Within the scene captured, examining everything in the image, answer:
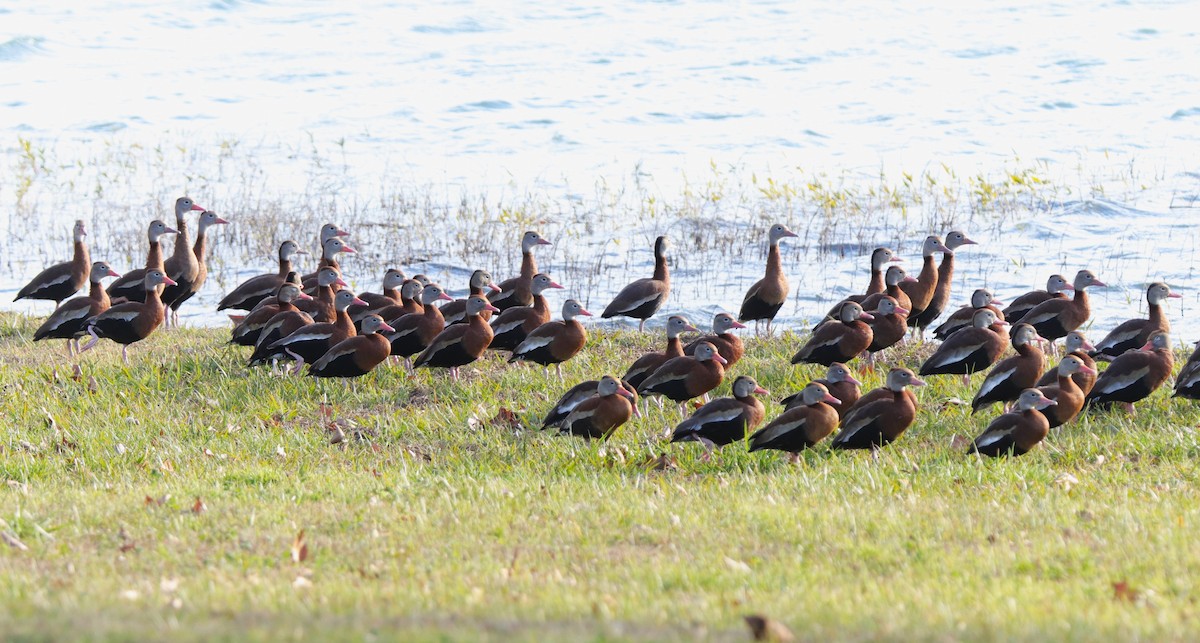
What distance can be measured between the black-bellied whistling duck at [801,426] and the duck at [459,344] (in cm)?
318

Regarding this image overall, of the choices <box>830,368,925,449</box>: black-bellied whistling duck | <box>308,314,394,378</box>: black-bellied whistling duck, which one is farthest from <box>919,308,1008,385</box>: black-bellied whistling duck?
<box>308,314,394,378</box>: black-bellied whistling duck

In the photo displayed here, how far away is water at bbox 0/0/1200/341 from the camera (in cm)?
1958

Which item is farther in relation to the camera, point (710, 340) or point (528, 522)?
point (710, 340)

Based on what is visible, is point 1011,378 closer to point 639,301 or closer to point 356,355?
point 639,301

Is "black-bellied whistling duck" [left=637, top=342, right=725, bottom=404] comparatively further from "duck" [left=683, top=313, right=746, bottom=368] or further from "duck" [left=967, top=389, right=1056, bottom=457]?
"duck" [left=967, top=389, right=1056, bottom=457]

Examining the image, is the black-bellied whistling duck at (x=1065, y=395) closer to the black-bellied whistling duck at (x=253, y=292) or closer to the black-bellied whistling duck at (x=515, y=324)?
the black-bellied whistling duck at (x=515, y=324)

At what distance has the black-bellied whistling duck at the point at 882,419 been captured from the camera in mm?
9195

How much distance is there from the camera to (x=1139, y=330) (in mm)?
11609

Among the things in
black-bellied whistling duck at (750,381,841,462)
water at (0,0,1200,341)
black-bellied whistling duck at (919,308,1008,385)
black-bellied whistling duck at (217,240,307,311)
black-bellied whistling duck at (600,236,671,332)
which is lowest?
water at (0,0,1200,341)

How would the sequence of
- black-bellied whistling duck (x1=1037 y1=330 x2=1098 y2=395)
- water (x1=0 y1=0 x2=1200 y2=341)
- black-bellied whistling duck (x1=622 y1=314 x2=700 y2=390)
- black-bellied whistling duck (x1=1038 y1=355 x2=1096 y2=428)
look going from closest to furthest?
black-bellied whistling duck (x1=1038 y1=355 x2=1096 y2=428)
black-bellied whistling duck (x1=1037 y1=330 x2=1098 y2=395)
black-bellied whistling duck (x1=622 y1=314 x2=700 y2=390)
water (x1=0 y1=0 x2=1200 y2=341)

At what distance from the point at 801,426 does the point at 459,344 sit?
3.58 meters

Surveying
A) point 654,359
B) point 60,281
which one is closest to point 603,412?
point 654,359

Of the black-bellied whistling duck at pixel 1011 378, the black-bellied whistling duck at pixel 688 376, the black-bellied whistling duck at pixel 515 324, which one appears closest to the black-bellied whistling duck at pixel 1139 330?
the black-bellied whistling duck at pixel 1011 378

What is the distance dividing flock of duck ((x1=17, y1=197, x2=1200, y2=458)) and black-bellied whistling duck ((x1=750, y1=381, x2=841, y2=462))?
0.03ft
